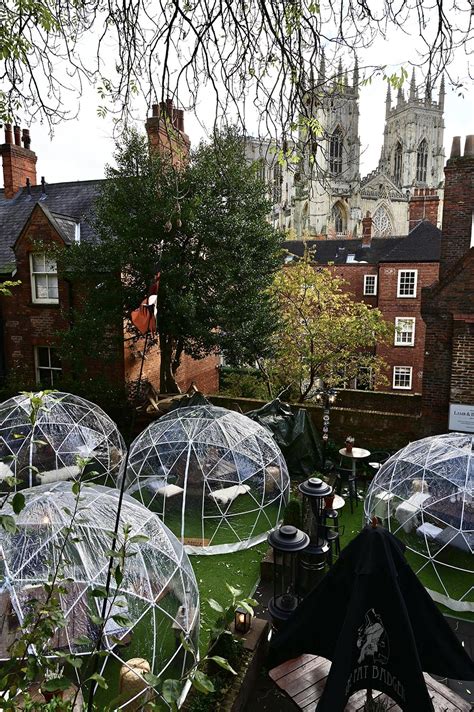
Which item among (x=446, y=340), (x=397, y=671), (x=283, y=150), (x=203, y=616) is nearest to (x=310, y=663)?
(x=397, y=671)

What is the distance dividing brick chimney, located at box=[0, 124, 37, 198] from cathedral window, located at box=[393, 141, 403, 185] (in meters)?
77.3

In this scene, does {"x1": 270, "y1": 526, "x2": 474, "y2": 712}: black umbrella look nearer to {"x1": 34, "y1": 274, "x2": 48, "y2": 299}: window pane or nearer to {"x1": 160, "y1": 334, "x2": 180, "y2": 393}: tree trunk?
{"x1": 160, "y1": 334, "x2": 180, "y2": 393}: tree trunk

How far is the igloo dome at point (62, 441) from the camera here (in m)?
12.2

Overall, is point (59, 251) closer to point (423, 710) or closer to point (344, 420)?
point (344, 420)

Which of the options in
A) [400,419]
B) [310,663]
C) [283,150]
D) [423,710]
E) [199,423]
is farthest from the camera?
[400,419]

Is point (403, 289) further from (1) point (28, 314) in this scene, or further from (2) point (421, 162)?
(2) point (421, 162)

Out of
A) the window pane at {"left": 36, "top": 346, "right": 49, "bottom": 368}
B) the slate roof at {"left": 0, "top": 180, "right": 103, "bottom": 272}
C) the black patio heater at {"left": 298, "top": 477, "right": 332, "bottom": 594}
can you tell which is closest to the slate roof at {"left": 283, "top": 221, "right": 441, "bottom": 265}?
the slate roof at {"left": 0, "top": 180, "right": 103, "bottom": 272}

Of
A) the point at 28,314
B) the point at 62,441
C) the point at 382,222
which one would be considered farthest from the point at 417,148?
the point at 62,441

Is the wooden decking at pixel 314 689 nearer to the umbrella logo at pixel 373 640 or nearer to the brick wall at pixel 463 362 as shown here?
the umbrella logo at pixel 373 640

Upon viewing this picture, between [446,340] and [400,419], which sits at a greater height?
[446,340]

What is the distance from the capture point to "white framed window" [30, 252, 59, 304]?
1841 cm

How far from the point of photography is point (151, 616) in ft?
→ 20.3

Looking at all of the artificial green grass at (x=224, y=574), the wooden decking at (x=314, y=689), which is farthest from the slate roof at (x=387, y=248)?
the wooden decking at (x=314, y=689)

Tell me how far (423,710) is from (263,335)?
501 inches
